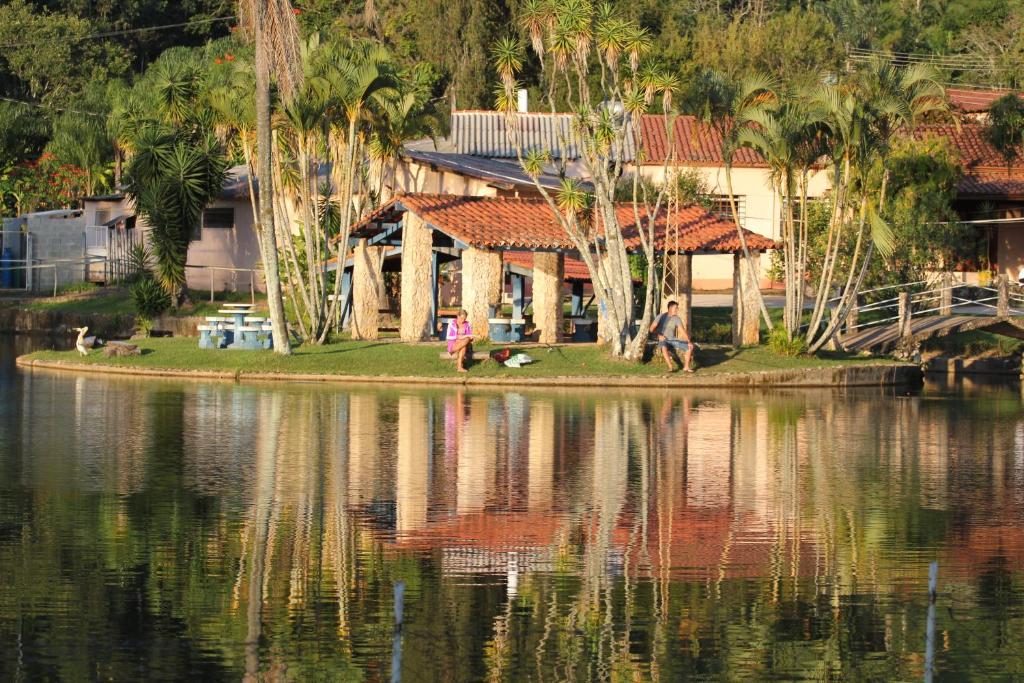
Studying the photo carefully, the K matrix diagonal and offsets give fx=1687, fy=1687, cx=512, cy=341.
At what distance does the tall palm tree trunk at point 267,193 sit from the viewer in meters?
31.8

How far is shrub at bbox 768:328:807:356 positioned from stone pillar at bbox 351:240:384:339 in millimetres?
8602

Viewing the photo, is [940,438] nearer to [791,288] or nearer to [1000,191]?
[791,288]

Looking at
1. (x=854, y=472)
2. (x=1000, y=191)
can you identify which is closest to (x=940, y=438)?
(x=854, y=472)

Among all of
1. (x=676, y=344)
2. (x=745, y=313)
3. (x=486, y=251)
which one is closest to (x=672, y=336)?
(x=676, y=344)

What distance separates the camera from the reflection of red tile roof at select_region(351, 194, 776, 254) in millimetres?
34750

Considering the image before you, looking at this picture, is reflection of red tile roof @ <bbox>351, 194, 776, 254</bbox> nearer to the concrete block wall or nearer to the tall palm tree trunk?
the tall palm tree trunk

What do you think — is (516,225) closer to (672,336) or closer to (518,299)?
(518,299)

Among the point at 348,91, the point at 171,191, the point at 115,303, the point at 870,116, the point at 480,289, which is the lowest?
the point at 115,303

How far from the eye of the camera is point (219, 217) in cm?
4897

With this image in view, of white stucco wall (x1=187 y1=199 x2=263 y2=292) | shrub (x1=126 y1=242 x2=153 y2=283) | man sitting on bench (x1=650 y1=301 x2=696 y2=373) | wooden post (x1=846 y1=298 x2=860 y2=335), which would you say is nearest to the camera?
man sitting on bench (x1=650 y1=301 x2=696 y2=373)

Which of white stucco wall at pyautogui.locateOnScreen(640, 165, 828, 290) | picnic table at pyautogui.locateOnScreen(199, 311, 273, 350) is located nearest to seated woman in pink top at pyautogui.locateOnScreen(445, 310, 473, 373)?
picnic table at pyautogui.locateOnScreen(199, 311, 273, 350)

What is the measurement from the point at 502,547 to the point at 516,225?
21.3 meters

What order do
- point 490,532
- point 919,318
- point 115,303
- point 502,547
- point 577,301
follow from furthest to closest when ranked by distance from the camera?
point 115,303, point 577,301, point 919,318, point 490,532, point 502,547

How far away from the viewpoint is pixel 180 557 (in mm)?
14227
